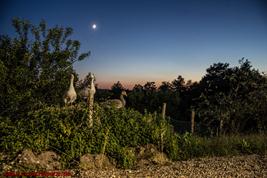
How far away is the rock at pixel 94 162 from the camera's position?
33.2 ft

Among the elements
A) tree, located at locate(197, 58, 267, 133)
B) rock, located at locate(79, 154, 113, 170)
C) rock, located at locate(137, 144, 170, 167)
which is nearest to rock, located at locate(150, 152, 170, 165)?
rock, located at locate(137, 144, 170, 167)

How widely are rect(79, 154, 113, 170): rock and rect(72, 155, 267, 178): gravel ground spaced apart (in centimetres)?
40


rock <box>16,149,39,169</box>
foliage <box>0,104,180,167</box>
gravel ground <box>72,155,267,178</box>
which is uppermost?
foliage <box>0,104,180,167</box>

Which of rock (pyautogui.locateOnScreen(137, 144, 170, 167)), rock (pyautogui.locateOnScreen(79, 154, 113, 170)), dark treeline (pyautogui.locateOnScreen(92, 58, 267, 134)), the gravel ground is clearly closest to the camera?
the gravel ground

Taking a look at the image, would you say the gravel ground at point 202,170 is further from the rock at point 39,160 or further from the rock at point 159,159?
the rock at point 39,160

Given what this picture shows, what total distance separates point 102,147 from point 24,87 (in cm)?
489

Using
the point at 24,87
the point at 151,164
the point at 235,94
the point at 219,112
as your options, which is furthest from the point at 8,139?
the point at 235,94

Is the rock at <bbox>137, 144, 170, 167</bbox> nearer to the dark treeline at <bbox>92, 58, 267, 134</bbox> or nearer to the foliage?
the foliage

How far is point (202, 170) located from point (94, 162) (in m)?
2.48

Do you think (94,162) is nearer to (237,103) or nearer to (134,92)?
(237,103)

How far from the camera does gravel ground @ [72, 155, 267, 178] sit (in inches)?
372

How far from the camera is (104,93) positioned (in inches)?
904

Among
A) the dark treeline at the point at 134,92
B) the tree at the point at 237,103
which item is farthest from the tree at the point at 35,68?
the tree at the point at 237,103

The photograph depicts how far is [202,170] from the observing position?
10070mm
